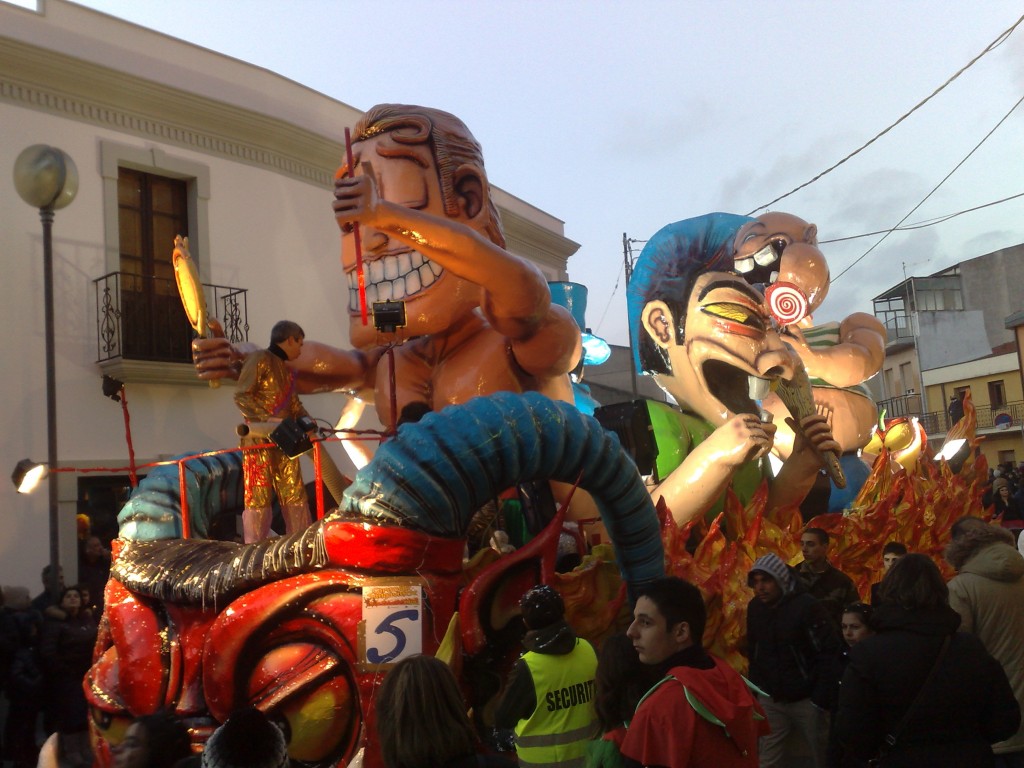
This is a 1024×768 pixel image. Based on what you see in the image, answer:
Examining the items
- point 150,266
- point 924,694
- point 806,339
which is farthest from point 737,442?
point 150,266

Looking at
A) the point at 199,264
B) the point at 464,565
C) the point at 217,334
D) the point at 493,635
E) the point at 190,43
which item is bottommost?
the point at 493,635

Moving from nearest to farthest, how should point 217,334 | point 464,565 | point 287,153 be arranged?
point 464,565 < point 217,334 < point 287,153

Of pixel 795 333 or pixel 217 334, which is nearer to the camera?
pixel 217 334

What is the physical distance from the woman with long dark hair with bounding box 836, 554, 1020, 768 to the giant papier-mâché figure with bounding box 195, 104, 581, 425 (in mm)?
2221

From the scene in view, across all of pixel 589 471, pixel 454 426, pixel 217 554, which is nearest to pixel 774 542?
pixel 589 471

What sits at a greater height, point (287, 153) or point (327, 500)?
point (287, 153)

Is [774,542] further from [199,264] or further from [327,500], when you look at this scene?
[199,264]

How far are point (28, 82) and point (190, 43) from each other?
6.51 ft

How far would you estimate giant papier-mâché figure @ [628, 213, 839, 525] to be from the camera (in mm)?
6715

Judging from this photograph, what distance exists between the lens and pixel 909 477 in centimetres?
817

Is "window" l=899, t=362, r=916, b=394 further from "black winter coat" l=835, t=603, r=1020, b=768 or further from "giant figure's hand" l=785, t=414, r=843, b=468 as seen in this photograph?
"black winter coat" l=835, t=603, r=1020, b=768

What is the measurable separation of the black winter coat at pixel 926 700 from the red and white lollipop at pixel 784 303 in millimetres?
5205

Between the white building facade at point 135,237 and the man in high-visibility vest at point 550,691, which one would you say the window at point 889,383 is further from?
the man in high-visibility vest at point 550,691

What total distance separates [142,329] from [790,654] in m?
7.80
